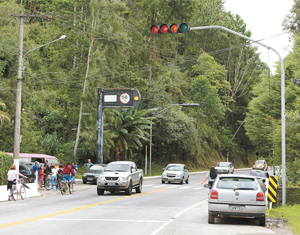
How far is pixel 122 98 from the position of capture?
3753 cm

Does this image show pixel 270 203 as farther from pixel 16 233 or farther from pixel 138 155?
pixel 138 155

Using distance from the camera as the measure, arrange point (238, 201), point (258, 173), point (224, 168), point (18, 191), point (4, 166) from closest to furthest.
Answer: point (238, 201)
point (18, 191)
point (4, 166)
point (258, 173)
point (224, 168)

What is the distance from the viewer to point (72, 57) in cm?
4569

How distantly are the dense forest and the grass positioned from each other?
11274 millimetres

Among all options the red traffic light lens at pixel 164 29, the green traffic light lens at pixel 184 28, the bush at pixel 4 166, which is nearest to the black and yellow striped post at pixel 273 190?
the green traffic light lens at pixel 184 28

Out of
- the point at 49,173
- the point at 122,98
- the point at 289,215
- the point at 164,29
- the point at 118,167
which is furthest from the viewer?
the point at 122,98

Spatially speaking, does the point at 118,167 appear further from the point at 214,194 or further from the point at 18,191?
the point at 214,194

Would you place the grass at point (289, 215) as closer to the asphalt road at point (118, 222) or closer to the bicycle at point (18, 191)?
the asphalt road at point (118, 222)

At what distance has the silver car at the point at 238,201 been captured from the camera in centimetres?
1241

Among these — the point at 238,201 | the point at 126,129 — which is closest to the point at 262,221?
the point at 238,201

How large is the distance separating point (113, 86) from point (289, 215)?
109 feet

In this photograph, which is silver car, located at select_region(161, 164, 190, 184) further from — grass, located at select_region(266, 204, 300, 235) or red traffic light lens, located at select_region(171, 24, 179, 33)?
red traffic light lens, located at select_region(171, 24, 179, 33)

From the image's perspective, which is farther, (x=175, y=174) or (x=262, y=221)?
(x=175, y=174)

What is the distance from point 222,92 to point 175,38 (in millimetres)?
13868
